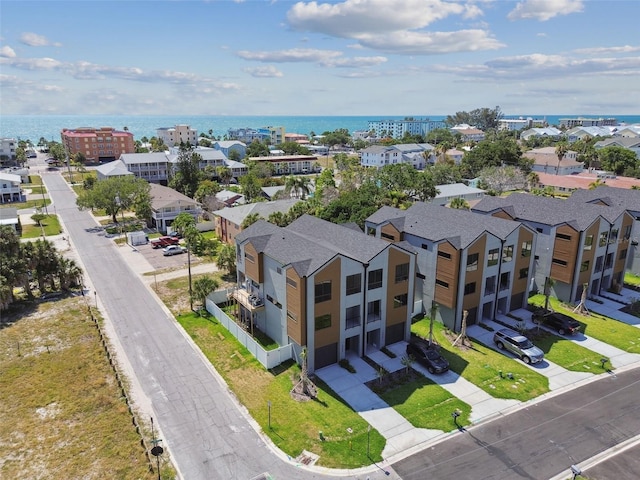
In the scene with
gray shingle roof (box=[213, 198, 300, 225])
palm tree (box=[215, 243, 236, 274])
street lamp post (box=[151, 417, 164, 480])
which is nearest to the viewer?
street lamp post (box=[151, 417, 164, 480])

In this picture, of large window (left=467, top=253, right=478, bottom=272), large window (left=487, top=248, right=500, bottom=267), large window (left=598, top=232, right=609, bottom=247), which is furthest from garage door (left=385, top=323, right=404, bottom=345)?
large window (left=598, top=232, right=609, bottom=247)

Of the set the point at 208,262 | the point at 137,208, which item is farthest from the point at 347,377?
the point at 137,208

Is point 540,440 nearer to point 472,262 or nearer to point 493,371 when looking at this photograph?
point 493,371

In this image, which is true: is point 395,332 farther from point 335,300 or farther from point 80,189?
point 80,189

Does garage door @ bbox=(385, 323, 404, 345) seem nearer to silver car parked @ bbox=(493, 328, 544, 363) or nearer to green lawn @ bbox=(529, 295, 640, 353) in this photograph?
silver car parked @ bbox=(493, 328, 544, 363)

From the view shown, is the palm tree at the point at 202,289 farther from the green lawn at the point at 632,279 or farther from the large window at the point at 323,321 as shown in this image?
the green lawn at the point at 632,279

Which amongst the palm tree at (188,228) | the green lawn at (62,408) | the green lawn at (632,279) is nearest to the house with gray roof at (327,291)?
the green lawn at (62,408)
